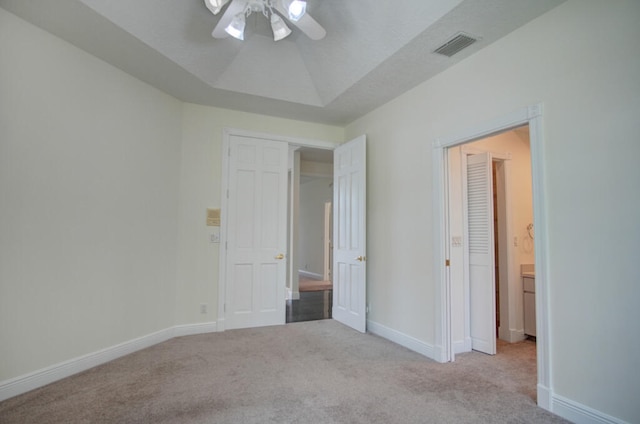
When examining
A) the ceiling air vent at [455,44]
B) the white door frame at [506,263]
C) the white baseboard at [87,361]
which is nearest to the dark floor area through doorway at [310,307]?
the white baseboard at [87,361]

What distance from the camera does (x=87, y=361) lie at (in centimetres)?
289

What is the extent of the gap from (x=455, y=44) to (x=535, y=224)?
1.60 m

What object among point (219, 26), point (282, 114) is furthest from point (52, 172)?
point (282, 114)

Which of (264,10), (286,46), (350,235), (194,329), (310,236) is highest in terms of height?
(286,46)

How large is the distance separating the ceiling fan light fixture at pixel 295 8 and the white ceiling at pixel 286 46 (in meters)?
0.58

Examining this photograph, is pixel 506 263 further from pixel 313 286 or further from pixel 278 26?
pixel 313 286

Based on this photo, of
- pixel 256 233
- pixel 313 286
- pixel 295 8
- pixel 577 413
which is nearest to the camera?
pixel 577 413

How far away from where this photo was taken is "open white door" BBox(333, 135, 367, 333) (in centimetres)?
411

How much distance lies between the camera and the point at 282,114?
4.44 metres

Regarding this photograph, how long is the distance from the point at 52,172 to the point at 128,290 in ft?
4.38

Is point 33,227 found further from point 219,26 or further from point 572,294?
point 572,294

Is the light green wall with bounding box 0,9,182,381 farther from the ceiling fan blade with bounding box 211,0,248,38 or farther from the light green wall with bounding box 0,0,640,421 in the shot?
the ceiling fan blade with bounding box 211,0,248,38

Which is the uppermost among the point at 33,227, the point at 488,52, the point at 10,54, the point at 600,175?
the point at 488,52

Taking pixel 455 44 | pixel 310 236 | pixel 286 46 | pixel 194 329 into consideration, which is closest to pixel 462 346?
pixel 455 44
